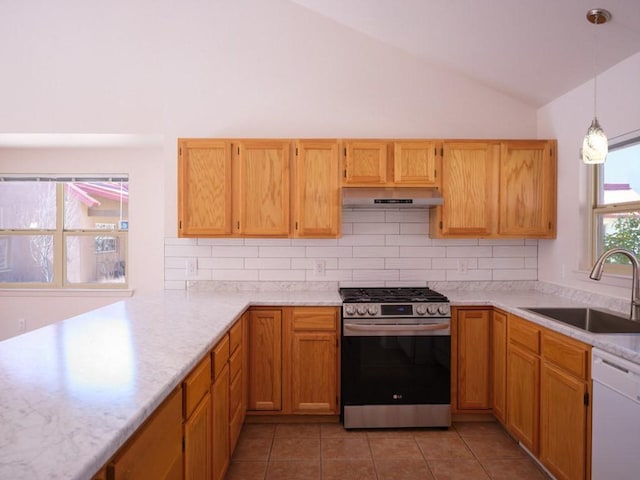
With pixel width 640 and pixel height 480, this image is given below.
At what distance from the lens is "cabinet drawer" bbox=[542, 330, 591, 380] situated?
6.08ft

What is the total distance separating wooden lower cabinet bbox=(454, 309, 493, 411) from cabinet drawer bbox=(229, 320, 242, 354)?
155 centimetres

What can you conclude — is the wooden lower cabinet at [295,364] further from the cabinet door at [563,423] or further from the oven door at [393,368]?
the cabinet door at [563,423]

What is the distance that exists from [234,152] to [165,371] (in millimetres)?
2052

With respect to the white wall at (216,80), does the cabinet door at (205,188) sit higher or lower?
lower

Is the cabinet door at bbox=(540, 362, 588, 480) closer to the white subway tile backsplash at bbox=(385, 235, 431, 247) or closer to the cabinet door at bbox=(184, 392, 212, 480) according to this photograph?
the white subway tile backsplash at bbox=(385, 235, 431, 247)

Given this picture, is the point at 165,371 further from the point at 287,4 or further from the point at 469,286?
the point at 287,4

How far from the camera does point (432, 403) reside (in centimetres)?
273

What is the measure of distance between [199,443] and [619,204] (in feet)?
9.39

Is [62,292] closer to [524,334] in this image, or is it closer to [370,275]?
[370,275]

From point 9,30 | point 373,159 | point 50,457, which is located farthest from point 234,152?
point 50,457

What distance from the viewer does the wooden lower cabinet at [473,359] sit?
2.81 meters

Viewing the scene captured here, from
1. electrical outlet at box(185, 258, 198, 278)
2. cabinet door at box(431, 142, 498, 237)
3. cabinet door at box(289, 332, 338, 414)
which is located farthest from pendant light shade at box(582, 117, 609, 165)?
electrical outlet at box(185, 258, 198, 278)

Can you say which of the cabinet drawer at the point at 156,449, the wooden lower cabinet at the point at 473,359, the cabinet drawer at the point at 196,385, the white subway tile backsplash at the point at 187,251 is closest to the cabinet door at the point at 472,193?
the wooden lower cabinet at the point at 473,359

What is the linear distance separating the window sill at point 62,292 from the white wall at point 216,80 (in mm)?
1560
